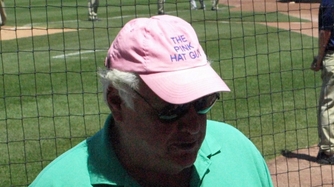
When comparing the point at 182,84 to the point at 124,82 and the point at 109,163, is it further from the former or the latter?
the point at 109,163

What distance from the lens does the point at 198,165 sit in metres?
2.47

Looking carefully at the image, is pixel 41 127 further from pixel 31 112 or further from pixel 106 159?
pixel 106 159

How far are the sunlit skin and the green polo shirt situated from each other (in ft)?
0.18

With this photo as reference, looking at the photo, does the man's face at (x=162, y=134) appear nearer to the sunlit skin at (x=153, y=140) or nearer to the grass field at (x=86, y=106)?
the sunlit skin at (x=153, y=140)

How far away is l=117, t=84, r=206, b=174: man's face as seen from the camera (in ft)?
7.52

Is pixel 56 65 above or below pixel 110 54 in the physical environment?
below

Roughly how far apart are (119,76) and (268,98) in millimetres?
8544

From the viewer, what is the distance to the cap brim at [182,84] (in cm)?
221

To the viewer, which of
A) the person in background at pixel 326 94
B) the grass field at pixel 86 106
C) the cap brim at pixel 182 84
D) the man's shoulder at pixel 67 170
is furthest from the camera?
the grass field at pixel 86 106

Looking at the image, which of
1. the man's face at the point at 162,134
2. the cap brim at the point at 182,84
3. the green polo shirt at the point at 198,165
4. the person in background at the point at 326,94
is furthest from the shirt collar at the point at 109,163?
the person in background at the point at 326,94

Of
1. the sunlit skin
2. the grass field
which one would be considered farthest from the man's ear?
the grass field

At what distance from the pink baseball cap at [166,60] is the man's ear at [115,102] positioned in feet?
0.29

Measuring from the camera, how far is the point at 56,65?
13602 mm

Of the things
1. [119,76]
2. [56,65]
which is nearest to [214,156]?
[119,76]
